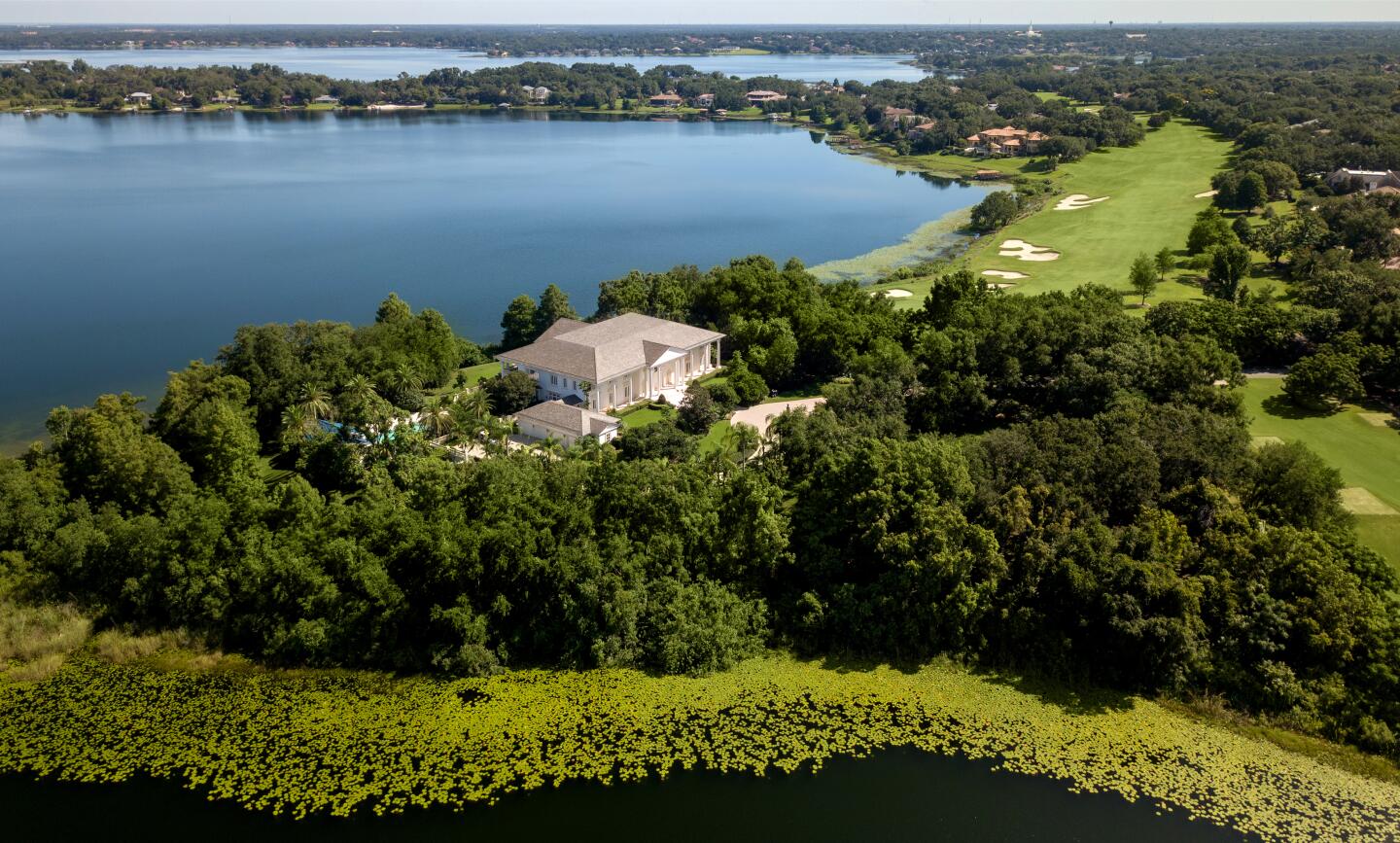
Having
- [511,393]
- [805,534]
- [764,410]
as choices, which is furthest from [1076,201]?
[805,534]

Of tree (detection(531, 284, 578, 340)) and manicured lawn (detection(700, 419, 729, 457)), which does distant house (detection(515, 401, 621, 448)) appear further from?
tree (detection(531, 284, 578, 340))

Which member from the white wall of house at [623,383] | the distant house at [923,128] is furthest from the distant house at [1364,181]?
the white wall of house at [623,383]

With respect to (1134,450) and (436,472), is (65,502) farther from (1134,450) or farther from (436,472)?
(1134,450)

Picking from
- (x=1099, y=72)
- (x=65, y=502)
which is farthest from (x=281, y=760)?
(x=1099, y=72)

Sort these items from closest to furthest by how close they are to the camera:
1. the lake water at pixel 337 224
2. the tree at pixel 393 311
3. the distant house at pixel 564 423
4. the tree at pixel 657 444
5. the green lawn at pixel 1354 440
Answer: the green lawn at pixel 1354 440
the tree at pixel 657 444
the distant house at pixel 564 423
the tree at pixel 393 311
the lake water at pixel 337 224

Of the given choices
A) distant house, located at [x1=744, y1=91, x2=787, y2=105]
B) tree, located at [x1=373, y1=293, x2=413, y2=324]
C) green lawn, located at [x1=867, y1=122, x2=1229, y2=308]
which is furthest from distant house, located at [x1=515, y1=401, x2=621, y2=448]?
distant house, located at [x1=744, y1=91, x2=787, y2=105]

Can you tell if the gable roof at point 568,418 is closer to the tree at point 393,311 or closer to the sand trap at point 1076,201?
the tree at point 393,311

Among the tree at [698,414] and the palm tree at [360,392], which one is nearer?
the palm tree at [360,392]
